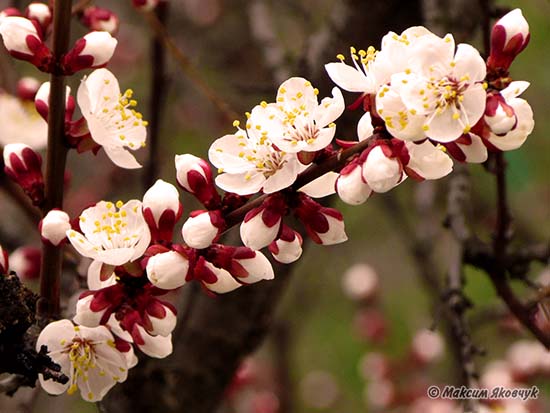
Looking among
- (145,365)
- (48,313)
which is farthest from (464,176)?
(48,313)

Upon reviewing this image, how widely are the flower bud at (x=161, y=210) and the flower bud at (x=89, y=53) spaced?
18 centimetres

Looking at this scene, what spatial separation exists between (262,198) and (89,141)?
0.27 metres

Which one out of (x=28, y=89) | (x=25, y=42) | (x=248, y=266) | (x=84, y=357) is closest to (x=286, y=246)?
(x=248, y=266)

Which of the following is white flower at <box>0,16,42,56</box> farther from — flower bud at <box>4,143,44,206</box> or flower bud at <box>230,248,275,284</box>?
flower bud at <box>230,248,275,284</box>

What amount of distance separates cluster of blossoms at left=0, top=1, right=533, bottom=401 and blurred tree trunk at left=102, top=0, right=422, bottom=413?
0.58 m

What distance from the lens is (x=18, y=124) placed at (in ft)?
5.29

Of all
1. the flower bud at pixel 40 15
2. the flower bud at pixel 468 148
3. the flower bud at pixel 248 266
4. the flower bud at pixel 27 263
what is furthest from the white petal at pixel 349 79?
the flower bud at pixel 27 263

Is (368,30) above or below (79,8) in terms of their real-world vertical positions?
below

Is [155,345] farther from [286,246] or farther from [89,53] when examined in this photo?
[89,53]

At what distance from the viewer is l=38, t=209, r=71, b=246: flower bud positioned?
2.89 ft

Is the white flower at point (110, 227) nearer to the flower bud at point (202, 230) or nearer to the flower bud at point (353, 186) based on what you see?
the flower bud at point (202, 230)

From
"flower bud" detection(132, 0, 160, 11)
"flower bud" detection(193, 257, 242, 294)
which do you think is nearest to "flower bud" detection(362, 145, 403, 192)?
"flower bud" detection(193, 257, 242, 294)

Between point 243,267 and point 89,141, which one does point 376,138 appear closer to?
point 243,267

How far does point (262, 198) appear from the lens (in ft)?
2.69
